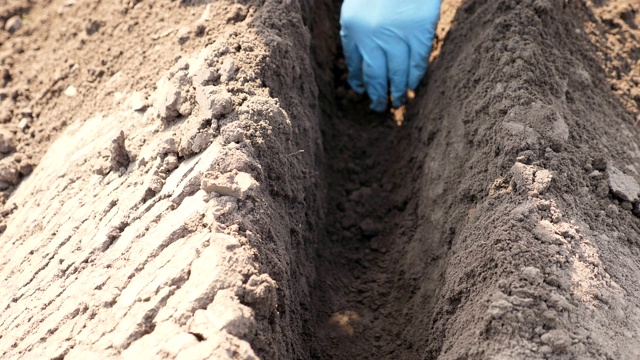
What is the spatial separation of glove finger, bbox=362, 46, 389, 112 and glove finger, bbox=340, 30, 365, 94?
0.10 meters

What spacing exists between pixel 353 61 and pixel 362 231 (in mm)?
1321

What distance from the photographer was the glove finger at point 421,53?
4047mm

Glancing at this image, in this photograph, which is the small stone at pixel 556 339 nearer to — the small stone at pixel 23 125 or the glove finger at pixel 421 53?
the glove finger at pixel 421 53

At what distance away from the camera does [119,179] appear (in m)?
3.07

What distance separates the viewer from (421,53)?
407cm

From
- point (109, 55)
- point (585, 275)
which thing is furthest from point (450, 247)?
point (109, 55)

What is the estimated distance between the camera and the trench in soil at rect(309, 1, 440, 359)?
312 centimetres

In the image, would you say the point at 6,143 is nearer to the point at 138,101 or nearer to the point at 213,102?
the point at 138,101

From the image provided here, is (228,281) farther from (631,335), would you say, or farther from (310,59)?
(310,59)

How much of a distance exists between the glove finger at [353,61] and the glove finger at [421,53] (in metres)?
0.40

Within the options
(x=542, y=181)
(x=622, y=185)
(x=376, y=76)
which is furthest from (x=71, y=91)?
(x=622, y=185)

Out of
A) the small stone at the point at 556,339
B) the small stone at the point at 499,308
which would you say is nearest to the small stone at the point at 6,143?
the small stone at the point at 499,308

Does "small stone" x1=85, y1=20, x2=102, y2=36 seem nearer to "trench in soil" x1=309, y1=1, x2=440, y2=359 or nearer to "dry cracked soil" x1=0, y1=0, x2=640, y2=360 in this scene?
"dry cracked soil" x1=0, y1=0, x2=640, y2=360

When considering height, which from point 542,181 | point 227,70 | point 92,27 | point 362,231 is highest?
point 92,27
